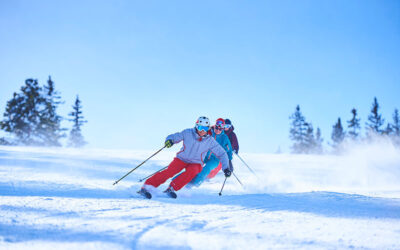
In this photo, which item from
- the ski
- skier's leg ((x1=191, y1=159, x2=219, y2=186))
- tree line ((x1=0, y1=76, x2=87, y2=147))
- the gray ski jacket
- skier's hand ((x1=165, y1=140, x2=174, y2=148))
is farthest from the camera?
tree line ((x1=0, y1=76, x2=87, y2=147))

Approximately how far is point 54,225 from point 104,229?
1.55 ft

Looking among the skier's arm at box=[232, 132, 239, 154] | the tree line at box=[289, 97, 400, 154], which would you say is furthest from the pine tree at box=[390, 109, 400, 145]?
the skier's arm at box=[232, 132, 239, 154]

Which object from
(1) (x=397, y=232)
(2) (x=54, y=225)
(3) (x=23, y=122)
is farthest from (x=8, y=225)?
(3) (x=23, y=122)

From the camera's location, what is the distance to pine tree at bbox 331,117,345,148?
5248 cm

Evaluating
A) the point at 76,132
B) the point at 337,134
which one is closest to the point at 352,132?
the point at 337,134

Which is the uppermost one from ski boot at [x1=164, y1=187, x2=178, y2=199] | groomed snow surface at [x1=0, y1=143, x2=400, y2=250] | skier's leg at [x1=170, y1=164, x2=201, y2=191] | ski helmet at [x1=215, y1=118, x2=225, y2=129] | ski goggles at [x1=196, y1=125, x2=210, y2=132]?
ski helmet at [x1=215, y1=118, x2=225, y2=129]

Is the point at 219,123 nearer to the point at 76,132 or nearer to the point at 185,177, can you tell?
the point at 185,177

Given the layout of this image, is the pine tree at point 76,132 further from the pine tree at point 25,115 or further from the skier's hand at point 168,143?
the skier's hand at point 168,143

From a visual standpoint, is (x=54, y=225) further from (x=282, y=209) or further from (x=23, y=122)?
(x=23, y=122)

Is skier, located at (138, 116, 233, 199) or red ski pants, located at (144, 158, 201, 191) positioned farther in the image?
skier, located at (138, 116, 233, 199)

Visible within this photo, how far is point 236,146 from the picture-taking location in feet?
29.2

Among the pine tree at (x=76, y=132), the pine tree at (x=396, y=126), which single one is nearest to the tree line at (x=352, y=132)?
the pine tree at (x=396, y=126)

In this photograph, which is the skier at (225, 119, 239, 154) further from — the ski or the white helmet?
the ski

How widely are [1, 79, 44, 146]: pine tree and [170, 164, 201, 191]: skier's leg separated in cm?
3402
